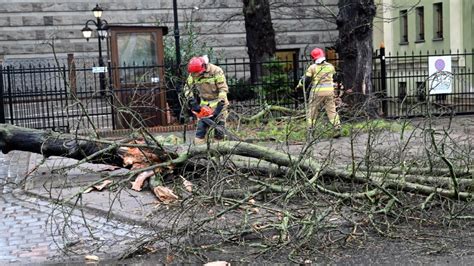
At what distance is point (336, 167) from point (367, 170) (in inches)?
26.7

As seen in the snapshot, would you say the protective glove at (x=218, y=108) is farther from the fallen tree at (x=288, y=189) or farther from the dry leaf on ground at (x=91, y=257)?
the dry leaf on ground at (x=91, y=257)

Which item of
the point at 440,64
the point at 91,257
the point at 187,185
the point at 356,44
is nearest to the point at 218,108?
the point at 187,185

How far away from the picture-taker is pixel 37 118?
15938mm

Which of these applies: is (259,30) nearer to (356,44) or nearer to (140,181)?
(356,44)

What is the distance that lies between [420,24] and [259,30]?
10.4m

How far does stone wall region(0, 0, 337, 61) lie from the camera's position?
27.2m

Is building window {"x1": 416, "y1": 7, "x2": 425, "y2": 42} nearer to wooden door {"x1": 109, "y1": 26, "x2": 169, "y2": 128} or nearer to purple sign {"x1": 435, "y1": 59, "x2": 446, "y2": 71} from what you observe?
purple sign {"x1": 435, "y1": 59, "x2": 446, "y2": 71}

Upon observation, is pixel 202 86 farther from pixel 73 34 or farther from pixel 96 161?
pixel 73 34

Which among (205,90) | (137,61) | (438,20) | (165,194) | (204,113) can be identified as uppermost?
(438,20)

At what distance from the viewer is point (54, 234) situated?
6617 millimetres

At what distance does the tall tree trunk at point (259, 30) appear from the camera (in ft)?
63.7

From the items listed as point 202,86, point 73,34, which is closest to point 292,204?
point 202,86

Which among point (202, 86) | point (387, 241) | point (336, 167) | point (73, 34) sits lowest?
point (387, 241)

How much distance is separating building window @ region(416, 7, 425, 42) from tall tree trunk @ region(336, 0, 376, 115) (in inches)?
Result: 497
